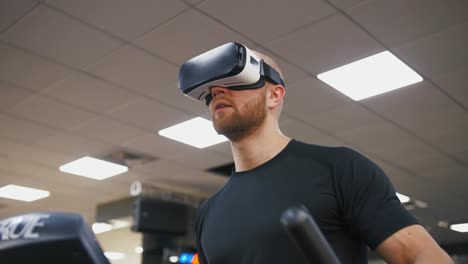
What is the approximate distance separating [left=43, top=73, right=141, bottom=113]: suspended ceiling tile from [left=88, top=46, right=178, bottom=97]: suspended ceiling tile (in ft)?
0.38

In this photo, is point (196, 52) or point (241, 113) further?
point (196, 52)

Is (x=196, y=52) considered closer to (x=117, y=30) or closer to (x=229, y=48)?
(x=117, y=30)

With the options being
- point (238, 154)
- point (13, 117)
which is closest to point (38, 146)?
point (13, 117)

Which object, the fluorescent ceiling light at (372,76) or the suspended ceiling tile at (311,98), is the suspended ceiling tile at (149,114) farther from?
the fluorescent ceiling light at (372,76)

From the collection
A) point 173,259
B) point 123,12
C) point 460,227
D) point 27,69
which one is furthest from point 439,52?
point 460,227

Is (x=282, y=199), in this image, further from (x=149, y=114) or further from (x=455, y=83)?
(x=149, y=114)

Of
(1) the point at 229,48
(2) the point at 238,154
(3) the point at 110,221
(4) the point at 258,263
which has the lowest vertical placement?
(4) the point at 258,263

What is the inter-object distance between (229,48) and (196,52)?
2028 millimetres

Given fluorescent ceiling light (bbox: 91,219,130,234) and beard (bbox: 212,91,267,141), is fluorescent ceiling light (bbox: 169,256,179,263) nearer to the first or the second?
fluorescent ceiling light (bbox: 91,219,130,234)

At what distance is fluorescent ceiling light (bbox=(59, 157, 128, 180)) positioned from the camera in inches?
214

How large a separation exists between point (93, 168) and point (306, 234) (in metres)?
5.38

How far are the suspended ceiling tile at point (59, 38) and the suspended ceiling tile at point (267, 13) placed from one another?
0.74 metres

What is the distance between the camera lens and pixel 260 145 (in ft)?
3.90

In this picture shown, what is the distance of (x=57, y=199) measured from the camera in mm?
7027
